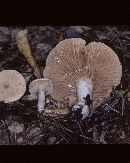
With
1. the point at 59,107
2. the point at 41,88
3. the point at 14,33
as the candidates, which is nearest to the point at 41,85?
the point at 41,88

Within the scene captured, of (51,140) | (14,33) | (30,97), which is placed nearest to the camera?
(51,140)

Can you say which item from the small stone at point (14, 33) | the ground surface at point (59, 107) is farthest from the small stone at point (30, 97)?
the small stone at point (14, 33)

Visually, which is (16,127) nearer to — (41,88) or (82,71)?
(41,88)

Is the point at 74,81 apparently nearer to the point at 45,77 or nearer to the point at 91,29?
the point at 45,77

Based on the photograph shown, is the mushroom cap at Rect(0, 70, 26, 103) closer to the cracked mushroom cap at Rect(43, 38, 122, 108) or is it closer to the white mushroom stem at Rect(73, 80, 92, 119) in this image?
the cracked mushroom cap at Rect(43, 38, 122, 108)

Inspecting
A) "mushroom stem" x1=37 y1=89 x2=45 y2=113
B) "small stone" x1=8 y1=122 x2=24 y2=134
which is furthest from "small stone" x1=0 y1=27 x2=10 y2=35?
"small stone" x1=8 y1=122 x2=24 y2=134

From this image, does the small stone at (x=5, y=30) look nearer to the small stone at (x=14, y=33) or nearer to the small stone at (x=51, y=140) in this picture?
the small stone at (x=14, y=33)
